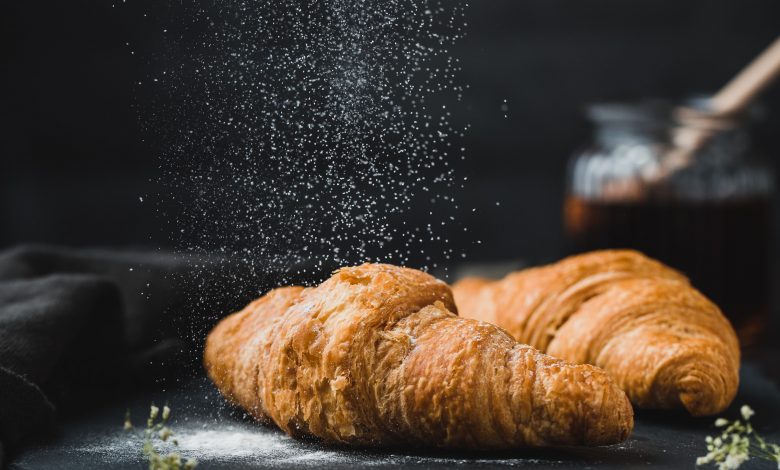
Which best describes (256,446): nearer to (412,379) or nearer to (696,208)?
(412,379)

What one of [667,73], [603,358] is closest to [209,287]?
[603,358]

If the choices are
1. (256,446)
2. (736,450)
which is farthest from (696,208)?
(256,446)

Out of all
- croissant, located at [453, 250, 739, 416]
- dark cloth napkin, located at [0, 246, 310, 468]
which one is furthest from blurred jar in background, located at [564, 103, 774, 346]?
dark cloth napkin, located at [0, 246, 310, 468]

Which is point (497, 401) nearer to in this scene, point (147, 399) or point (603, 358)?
point (603, 358)

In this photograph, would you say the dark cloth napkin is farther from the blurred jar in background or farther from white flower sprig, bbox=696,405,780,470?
the blurred jar in background

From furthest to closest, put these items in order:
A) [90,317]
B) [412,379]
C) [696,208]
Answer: [696,208], [90,317], [412,379]

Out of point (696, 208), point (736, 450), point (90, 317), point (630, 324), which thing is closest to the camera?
point (736, 450)

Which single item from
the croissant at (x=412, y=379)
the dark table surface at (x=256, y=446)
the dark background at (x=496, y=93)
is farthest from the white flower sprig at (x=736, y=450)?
the dark background at (x=496, y=93)
